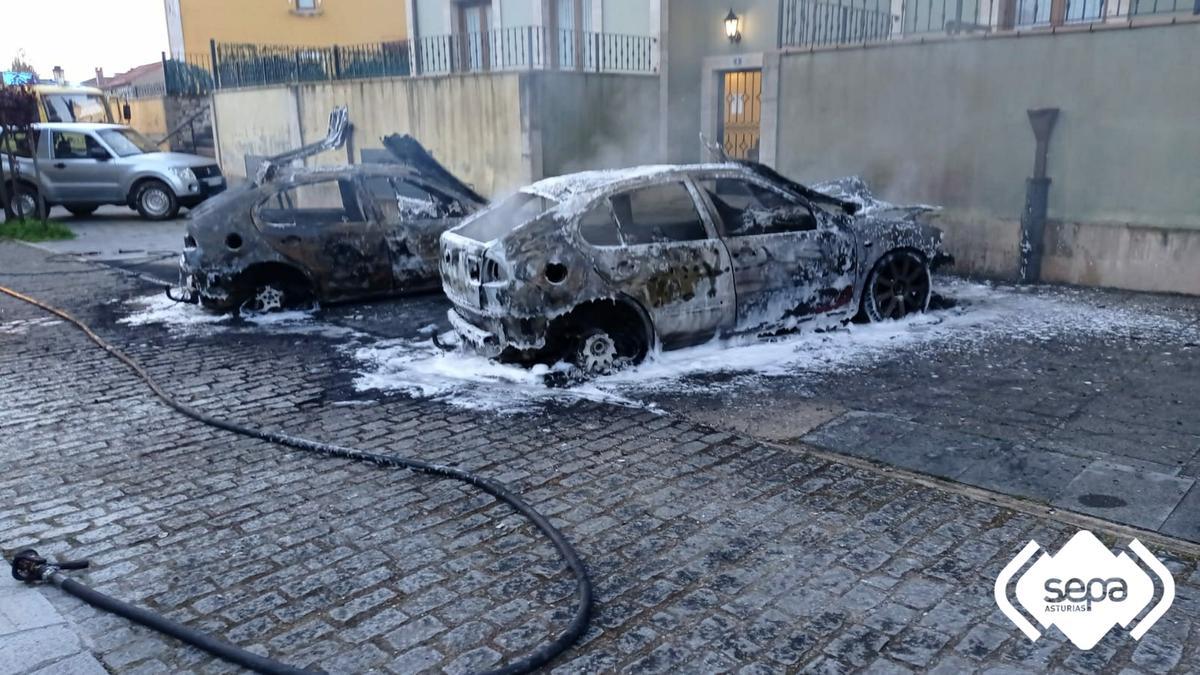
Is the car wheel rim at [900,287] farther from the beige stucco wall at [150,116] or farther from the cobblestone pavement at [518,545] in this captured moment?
the beige stucco wall at [150,116]

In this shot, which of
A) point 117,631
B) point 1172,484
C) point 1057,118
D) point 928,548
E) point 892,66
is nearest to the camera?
A: point 117,631

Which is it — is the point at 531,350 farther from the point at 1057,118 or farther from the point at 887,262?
the point at 1057,118

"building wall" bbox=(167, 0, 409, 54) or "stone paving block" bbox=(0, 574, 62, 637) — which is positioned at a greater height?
"building wall" bbox=(167, 0, 409, 54)

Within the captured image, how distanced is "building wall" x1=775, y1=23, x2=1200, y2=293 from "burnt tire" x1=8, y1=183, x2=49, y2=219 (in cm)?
1456

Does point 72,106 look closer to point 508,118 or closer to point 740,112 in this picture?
point 508,118

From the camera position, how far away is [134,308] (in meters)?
9.10

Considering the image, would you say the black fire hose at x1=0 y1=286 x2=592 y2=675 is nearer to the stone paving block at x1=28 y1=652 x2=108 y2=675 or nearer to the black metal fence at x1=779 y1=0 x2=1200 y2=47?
the stone paving block at x1=28 y1=652 x2=108 y2=675

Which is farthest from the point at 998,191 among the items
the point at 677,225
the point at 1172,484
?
the point at 1172,484

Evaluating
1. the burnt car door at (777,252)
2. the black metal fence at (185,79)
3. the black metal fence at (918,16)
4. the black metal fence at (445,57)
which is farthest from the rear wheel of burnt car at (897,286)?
the black metal fence at (185,79)

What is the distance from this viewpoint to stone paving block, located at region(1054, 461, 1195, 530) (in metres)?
3.96

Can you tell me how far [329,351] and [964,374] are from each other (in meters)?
4.87

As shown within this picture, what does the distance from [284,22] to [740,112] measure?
19.8 metres

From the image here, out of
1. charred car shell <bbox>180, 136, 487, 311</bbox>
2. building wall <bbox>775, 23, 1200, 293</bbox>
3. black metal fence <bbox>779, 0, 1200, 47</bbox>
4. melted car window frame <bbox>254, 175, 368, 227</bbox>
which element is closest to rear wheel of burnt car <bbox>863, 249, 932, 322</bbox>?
building wall <bbox>775, 23, 1200, 293</bbox>

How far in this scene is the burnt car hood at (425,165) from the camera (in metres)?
9.17
